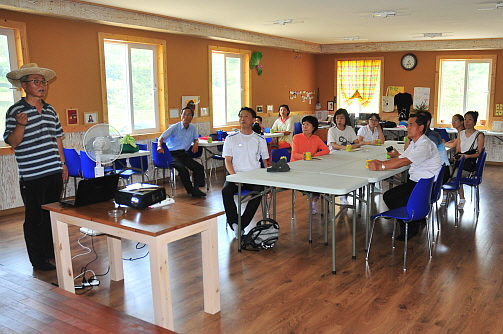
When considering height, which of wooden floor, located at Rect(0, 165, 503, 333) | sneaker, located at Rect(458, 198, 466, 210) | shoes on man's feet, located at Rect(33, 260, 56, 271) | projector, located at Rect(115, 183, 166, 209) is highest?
projector, located at Rect(115, 183, 166, 209)

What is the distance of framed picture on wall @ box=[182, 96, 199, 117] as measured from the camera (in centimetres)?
820

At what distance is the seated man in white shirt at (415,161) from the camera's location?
4.30 m

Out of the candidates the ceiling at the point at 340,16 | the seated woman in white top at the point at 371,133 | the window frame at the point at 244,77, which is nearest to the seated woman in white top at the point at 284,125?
the window frame at the point at 244,77

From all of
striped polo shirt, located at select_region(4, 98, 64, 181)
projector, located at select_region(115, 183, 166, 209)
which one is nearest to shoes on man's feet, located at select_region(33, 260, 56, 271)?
striped polo shirt, located at select_region(4, 98, 64, 181)

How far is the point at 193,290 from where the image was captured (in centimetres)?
347

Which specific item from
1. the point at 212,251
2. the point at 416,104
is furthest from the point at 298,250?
the point at 416,104

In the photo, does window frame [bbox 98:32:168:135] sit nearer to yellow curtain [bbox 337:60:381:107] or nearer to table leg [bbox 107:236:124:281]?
table leg [bbox 107:236:124:281]

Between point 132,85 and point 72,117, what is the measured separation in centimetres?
132

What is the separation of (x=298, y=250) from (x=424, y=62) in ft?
26.7

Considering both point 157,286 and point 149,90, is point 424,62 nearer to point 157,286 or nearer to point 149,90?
point 149,90

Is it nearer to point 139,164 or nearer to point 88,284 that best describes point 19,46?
point 139,164

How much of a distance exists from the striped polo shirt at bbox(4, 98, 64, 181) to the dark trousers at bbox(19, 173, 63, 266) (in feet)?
0.22

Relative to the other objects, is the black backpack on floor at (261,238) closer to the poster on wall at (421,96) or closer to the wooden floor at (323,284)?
the wooden floor at (323,284)

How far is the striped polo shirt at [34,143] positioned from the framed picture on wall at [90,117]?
2.91 m
